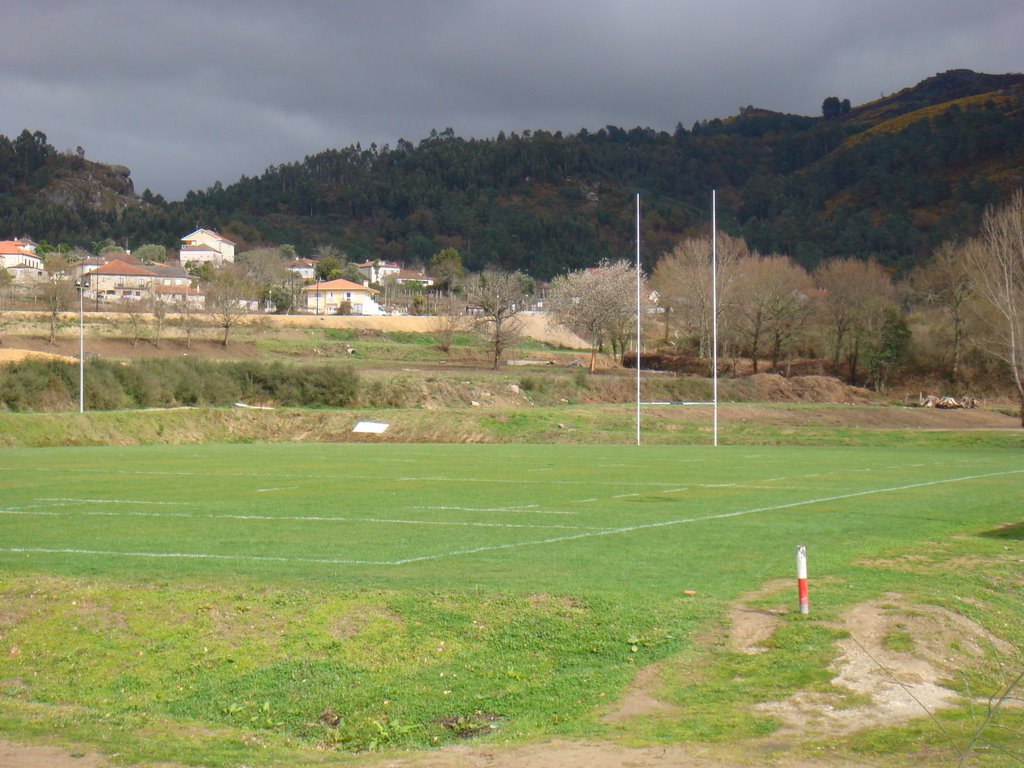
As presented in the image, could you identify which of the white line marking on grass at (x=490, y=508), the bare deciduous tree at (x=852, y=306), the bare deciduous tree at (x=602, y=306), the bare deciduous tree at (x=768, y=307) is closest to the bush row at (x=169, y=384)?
the bare deciduous tree at (x=602, y=306)

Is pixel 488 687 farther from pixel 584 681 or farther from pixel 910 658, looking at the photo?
pixel 910 658

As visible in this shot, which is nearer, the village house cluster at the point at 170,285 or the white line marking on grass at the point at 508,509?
the white line marking on grass at the point at 508,509

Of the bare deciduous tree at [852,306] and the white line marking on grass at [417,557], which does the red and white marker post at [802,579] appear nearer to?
the white line marking on grass at [417,557]

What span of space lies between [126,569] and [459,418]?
149 feet

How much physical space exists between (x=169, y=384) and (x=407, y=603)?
56258 mm

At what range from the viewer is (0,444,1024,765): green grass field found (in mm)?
9805

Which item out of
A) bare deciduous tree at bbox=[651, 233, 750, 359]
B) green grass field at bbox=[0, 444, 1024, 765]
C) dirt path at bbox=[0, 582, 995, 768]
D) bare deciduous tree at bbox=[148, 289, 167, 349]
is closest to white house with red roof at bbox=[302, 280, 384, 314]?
bare deciduous tree at bbox=[148, 289, 167, 349]

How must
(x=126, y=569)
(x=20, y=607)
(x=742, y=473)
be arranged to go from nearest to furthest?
(x=20, y=607), (x=126, y=569), (x=742, y=473)

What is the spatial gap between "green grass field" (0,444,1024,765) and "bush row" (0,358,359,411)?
36.5m

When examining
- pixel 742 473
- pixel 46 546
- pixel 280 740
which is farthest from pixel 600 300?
pixel 280 740

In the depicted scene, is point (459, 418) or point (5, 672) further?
point (459, 418)

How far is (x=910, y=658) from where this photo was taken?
10.7m

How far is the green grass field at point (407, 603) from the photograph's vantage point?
9.80 metres

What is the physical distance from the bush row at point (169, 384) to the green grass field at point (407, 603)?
120 ft
